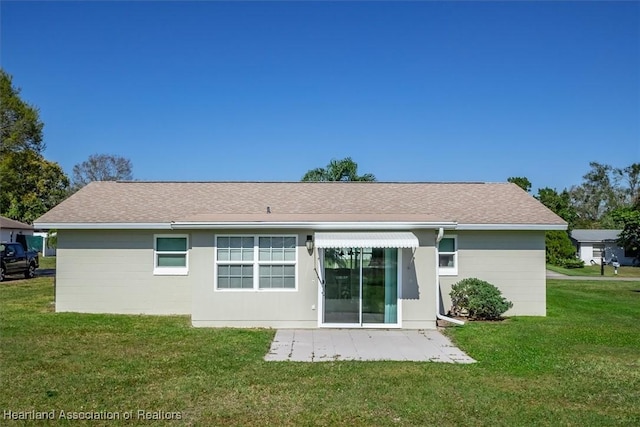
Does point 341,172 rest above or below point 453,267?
above

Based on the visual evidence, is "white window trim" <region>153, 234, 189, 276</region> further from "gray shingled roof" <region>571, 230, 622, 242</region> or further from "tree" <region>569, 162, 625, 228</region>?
"tree" <region>569, 162, 625, 228</region>

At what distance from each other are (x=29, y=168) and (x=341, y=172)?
99.7ft

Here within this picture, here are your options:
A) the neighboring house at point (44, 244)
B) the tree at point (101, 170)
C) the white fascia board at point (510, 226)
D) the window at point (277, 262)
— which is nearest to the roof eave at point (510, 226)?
the white fascia board at point (510, 226)

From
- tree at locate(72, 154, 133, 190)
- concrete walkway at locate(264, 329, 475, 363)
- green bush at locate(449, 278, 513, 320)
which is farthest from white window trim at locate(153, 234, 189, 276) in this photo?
tree at locate(72, 154, 133, 190)

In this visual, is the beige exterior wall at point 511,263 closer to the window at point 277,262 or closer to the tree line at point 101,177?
the window at point 277,262

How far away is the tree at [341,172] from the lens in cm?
4812

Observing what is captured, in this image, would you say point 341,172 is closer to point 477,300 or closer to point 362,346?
point 477,300

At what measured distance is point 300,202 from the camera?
19859 mm

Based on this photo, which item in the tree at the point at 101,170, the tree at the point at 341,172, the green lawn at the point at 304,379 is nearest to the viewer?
the green lawn at the point at 304,379

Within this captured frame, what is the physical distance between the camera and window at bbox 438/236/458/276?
1794 cm

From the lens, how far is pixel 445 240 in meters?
18.1

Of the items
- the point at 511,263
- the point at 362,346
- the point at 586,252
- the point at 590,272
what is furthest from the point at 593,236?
the point at 362,346

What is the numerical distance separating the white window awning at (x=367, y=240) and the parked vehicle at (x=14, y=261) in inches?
866

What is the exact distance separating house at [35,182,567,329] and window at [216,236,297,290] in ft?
Result: 0.10
